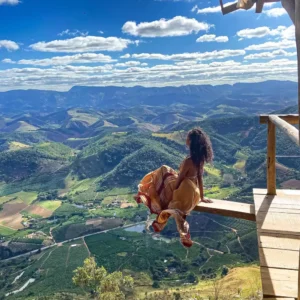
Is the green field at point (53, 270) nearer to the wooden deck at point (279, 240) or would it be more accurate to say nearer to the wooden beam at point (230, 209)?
the wooden beam at point (230, 209)

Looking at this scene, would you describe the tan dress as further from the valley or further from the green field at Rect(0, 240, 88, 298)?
the green field at Rect(0, 240, 88, 298)

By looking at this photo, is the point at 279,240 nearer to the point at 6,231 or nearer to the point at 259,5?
the point at 259,5

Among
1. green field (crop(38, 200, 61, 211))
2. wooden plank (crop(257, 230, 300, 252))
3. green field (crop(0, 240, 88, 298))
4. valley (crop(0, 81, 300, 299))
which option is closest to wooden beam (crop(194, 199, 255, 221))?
wooden plank (crop(257, 230, 300, 252))

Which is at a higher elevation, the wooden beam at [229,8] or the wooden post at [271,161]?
the wooden beam at [229,8]

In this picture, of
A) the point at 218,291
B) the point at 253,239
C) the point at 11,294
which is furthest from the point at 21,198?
the point at 218,291

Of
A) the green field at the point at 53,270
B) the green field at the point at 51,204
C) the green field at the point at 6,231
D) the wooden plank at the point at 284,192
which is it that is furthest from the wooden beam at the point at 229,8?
the green field at the point at 51,204

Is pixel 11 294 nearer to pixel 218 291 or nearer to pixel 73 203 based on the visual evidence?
pixel 218 291
